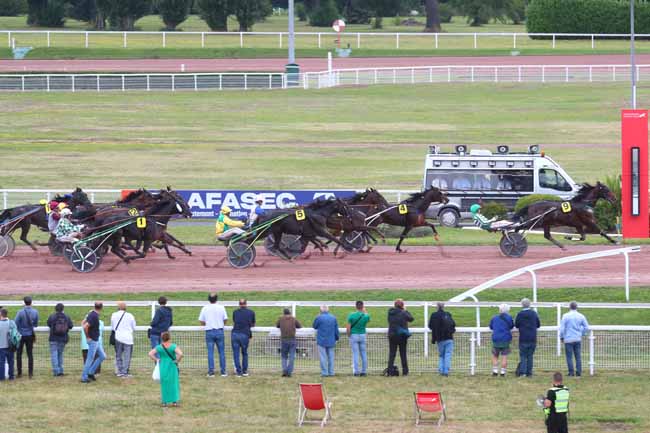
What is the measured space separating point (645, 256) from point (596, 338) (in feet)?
26.1

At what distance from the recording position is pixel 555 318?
19344 millimetres

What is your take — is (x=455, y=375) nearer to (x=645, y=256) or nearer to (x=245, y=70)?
(x=645, y=256)

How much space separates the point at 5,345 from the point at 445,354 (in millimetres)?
5584

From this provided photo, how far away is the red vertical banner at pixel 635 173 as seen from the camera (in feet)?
69.2

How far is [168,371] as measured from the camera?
1531 centimetres

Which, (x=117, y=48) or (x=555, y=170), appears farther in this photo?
(x=117, y=48)

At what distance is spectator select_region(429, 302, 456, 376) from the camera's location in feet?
54.4

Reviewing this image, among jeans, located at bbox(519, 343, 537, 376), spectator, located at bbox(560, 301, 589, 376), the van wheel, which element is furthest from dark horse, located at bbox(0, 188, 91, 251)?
spectator, located at bbox(560, 301, 589, 376)

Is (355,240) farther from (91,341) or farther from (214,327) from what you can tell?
(91,341)

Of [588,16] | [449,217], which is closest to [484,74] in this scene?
[588,16]

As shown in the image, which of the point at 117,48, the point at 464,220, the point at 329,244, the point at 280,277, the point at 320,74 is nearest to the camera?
the point at 280,277

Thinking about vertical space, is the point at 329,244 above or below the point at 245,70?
below

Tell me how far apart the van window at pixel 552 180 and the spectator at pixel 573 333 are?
13803 millimetres

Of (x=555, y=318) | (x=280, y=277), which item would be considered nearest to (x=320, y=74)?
(x=280, y=277)
